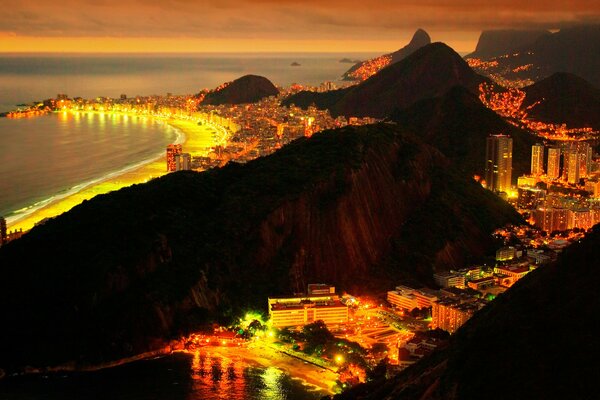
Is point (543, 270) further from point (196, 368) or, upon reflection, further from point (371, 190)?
point (371, 190)

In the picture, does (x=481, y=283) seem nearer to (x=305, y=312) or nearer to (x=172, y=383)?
(x=305, y=312)

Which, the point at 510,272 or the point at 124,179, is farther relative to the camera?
the point at 124,179

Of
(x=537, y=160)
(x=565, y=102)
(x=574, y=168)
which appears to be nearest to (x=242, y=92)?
(x=565, y=102)

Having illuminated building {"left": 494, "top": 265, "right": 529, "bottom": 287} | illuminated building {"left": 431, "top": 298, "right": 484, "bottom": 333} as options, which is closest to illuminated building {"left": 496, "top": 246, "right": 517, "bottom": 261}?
illuminated building {"left": 494, "top": 265, "right": 529, "bottom": 287}

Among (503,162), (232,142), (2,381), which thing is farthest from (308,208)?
(232,142)

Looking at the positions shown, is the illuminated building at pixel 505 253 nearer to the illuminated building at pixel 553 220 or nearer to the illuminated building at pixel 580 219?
the illuminated building at pixel 553 220
